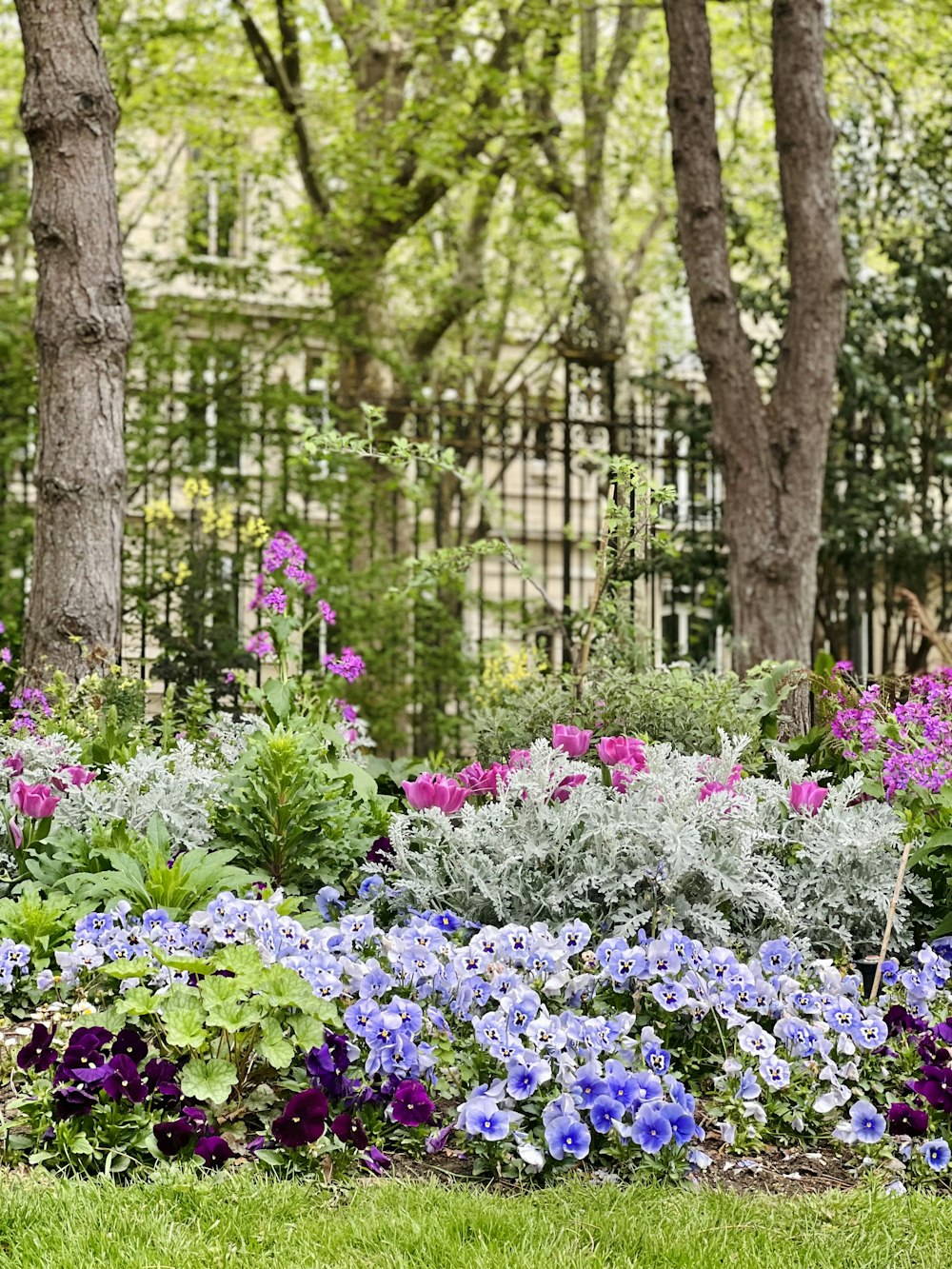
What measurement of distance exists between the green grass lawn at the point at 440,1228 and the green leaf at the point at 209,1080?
194mm

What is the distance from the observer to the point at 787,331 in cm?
784

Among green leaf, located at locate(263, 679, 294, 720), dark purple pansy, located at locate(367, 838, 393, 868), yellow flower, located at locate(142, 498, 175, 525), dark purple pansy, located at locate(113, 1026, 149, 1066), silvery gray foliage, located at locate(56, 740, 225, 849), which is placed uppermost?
yellow flower, located at locate(142, 498, 175, 525)

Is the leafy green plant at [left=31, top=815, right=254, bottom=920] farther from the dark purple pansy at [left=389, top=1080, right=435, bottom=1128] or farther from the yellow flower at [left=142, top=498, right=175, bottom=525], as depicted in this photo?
the yellow flower at [left=142, top=498, right=175, bottom=525]

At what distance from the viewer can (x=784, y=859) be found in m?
3.80

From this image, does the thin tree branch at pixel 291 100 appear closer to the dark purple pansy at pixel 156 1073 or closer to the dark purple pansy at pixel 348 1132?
the dark purple pansy at pixel 156 1073

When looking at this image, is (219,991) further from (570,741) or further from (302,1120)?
(570,741)

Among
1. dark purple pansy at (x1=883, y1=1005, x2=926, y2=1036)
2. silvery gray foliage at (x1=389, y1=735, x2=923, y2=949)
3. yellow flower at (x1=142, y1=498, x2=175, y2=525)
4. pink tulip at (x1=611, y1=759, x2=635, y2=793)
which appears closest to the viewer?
dark purple pansy at (x1=883, y1=1005, x2=926, y2=1036)

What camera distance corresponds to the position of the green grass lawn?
2361 millimetres

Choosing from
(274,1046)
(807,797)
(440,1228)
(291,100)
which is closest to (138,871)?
(274,1046)

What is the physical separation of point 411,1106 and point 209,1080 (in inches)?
17.0

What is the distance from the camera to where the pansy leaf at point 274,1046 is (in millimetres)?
2781

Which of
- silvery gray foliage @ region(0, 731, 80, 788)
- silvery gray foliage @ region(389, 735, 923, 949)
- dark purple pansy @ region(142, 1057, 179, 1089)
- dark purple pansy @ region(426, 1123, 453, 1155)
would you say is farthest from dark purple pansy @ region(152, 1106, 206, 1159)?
silvery gray foliage @ region(0, 731, 80, 788)

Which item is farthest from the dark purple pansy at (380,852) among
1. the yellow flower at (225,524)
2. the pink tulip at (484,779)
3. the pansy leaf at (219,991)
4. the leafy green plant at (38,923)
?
the yellow flower at (225,524)

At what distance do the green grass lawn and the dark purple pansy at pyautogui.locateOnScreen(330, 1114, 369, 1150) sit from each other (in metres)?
0.12
